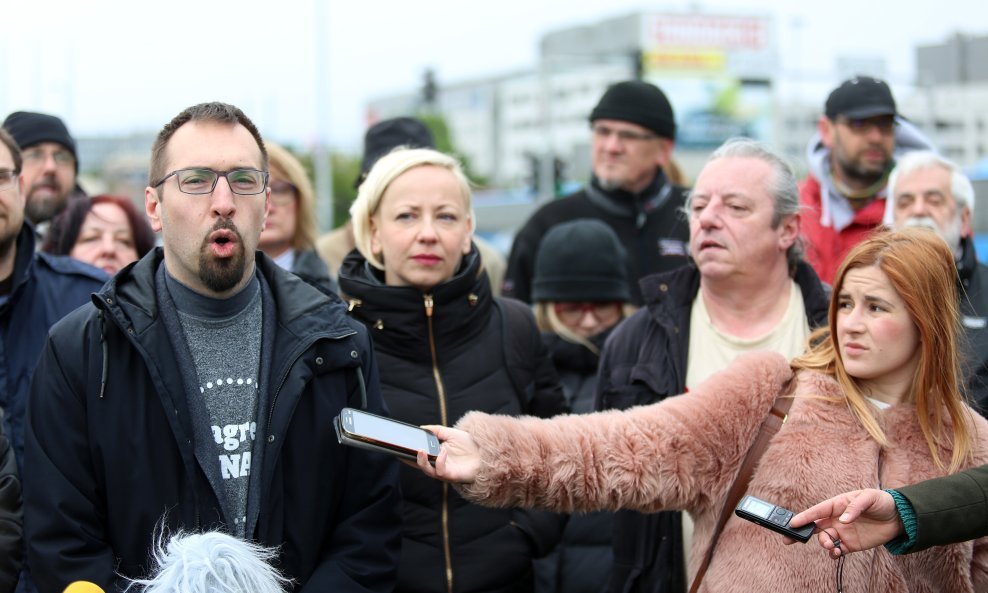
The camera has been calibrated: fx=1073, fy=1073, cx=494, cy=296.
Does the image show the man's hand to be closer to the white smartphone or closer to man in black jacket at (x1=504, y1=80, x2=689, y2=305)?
the white smartphone

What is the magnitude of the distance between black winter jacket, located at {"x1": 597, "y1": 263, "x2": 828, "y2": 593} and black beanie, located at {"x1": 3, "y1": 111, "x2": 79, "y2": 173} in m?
3.34

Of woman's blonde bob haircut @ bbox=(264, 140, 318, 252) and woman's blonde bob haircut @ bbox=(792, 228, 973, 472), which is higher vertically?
woman's blonde bob haircut @ bbox=(264, 140, 318, 252)

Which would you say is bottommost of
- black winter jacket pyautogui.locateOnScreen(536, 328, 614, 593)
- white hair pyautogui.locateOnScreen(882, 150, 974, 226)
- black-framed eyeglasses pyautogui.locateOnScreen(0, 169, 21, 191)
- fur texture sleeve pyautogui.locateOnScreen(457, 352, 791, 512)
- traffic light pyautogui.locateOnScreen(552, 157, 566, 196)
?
black winter jacket pyautogui.locateOnScreen(536, 328, 614, 593)

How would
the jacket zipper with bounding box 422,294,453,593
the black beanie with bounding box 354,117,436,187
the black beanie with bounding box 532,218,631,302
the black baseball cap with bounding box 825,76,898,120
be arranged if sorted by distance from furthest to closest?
the black beanie with bounding box 354,117,436,187 → the black baseball cap with bounding box 825,76,898,120 → the black beanie with bounding box 532,218,631,302 → the jacket zipper with bounding box 422,294,453,593

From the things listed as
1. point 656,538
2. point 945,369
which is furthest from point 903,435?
point 656,538

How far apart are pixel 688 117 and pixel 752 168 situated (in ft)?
176

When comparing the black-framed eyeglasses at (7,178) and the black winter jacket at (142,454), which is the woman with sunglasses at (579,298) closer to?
the black winter jacket at (142,454)

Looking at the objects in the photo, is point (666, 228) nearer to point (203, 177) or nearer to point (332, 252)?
point (332, 252)

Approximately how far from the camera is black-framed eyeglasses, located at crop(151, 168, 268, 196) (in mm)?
3012

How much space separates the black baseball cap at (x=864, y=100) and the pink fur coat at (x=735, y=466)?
8.55 ft

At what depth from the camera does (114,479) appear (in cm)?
288

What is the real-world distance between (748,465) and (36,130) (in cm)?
423

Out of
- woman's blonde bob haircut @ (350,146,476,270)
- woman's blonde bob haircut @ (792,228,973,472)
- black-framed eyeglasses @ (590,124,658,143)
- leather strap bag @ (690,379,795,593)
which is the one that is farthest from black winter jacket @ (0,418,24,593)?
black-framed eyeglasses @ (590,124,658,143)

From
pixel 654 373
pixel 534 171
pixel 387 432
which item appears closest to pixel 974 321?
pixel 654 373
